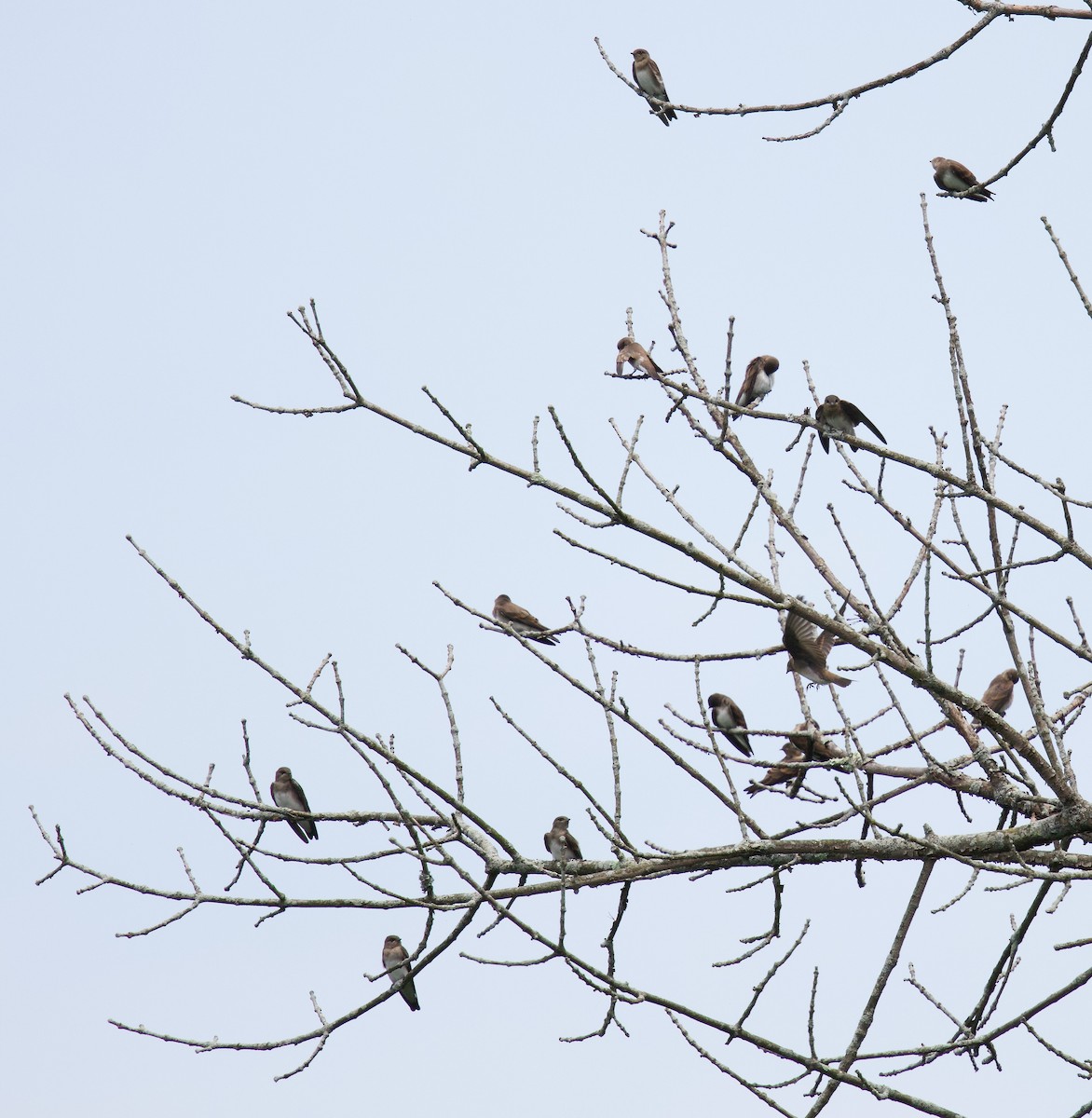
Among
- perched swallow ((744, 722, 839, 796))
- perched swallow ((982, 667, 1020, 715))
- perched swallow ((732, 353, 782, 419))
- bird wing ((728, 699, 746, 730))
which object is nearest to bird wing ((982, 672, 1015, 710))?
perched swallow ((982, 667, 1020, 715))

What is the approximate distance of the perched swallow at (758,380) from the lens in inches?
428

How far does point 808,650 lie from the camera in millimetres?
5688

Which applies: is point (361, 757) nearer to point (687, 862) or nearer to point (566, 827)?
point (687, 862)

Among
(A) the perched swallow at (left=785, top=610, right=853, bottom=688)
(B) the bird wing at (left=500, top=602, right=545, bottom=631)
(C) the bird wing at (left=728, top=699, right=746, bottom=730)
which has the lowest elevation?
(A) the perched swallow at (left=785, top=610, right=853, bottom=688)

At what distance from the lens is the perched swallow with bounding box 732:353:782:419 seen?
10.9 metres

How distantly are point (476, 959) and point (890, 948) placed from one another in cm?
149

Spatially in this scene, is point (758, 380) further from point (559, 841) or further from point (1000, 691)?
point (559, 841)

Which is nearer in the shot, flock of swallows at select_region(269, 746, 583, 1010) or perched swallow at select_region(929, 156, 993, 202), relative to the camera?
flock of swallows at select_region(269, 746, 583, 1010)

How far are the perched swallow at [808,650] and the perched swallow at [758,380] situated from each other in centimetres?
528

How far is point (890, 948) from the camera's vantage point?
518 centimetres

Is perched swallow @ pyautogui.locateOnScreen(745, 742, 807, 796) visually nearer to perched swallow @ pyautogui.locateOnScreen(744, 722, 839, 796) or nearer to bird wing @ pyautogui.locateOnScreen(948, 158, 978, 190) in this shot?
perched swallow @ pyautogui.locateOnScreen(744, 722, 839, 796)

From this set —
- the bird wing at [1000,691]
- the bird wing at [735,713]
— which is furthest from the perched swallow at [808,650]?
the bird wing at [1000,691]

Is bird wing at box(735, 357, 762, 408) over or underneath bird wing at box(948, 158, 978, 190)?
underneath

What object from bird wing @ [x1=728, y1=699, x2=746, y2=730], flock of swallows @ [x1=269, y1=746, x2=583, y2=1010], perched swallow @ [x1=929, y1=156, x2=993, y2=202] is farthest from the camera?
perched swallow @ [x1=929, y1=156, x2=993, y2=202]
